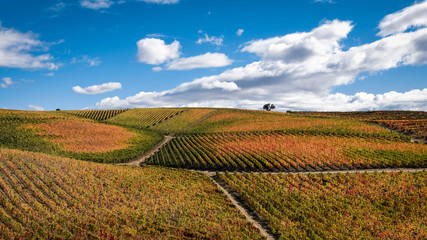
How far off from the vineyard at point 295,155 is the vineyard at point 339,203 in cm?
570

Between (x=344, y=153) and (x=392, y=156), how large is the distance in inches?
317

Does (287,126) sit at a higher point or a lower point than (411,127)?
higher

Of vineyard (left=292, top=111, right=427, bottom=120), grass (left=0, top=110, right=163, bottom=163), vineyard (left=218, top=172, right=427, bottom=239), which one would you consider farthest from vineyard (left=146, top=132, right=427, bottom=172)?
vineyard (left=292, top=111, right=427, bottom=120)

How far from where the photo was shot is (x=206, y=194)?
1163 inches

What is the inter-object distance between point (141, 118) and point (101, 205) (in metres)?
93.5

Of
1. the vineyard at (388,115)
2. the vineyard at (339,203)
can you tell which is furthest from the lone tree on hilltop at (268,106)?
the vineyard at (339,203)

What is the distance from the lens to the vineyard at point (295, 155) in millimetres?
42219

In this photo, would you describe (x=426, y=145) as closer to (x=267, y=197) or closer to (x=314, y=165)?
(x=314, y=165)

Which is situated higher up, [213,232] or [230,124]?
[230,124]

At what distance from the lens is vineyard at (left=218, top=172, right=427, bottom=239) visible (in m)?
21.0

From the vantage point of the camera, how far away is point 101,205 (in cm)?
2395

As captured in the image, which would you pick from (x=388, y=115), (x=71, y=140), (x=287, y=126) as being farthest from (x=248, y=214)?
(x=388, y=115)

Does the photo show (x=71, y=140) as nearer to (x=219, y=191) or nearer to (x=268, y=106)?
(x=219, y=191)

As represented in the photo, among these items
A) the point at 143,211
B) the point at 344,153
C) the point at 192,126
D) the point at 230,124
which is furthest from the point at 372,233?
the point at 192,126
